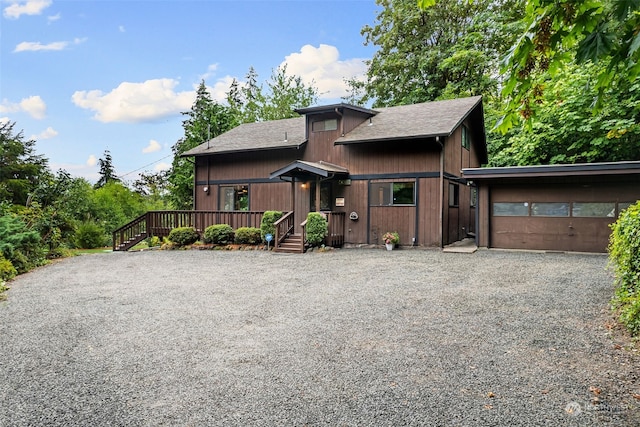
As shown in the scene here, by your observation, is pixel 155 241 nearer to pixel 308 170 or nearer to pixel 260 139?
pixel 260 139

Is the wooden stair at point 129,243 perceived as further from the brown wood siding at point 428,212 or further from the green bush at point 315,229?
the brown wood siding at point 428,212

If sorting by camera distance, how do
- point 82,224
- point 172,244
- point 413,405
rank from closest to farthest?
point 413,405
point 172,244
point 82,224

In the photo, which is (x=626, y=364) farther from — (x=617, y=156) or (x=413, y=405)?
(x=617, y=156)

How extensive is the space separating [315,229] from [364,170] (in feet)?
9.34

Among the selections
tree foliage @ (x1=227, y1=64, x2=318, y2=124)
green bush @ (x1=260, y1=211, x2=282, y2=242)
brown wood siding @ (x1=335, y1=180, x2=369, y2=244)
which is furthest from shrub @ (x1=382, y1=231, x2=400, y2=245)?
tree foliage @ (x1=227, y1=64, x2=318, y2=124)

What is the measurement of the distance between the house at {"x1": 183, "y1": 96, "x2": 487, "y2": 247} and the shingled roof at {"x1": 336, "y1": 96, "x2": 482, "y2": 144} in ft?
0.12

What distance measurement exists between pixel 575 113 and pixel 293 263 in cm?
1238

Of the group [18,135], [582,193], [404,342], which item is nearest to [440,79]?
[582,193]

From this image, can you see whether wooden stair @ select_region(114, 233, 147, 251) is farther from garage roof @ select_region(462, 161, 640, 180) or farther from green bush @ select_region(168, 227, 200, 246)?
garage roof @ select_region(462, 161, 640, 180)

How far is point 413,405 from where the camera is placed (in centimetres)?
272

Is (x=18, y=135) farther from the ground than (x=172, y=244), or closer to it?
farther from the ground

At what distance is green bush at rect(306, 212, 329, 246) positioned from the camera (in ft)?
40.2

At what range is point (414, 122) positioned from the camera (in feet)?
43.5

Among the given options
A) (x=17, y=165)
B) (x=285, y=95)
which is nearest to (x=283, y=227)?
(x=17, y=165)
